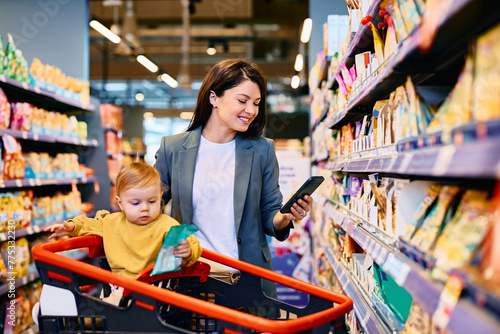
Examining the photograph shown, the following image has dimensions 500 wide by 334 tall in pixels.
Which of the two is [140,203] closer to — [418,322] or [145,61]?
[418,322]

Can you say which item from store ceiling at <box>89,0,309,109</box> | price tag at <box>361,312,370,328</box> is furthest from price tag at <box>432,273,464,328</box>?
store ceiling at <box>89,0,309,109</box>

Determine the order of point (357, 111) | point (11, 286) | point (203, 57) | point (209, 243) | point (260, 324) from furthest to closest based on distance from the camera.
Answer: point (203, 57)
point (11, 286)
point (357, 111)
point (209, 243)
point (260, 324)

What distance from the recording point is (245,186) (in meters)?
2.06

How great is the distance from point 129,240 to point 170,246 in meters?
0.38

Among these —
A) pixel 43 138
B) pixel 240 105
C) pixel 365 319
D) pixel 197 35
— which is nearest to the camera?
pixel 365 319

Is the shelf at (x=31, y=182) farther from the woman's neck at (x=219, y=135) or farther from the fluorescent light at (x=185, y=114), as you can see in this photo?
the fluorescent light at (x=185, y=114)

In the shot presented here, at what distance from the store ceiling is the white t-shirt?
726cm

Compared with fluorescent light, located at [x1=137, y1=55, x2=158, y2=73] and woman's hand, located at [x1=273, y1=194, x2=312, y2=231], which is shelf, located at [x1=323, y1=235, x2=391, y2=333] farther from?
fluorescent light, located at [x1=137, y1=55, x2=158, y2=73]

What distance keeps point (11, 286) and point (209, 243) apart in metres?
2.25

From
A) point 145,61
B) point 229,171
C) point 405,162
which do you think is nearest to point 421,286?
point 405,162

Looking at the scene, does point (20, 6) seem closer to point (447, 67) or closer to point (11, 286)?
point (11, 286)

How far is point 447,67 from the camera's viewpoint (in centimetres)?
146

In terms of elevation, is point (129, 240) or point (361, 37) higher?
point (361, 37)

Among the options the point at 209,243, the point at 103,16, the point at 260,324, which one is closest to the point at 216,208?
the point at 209,243
